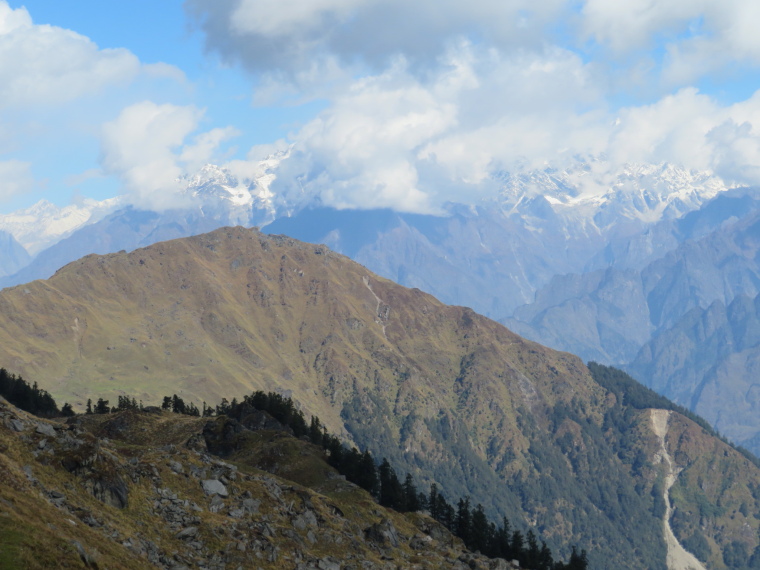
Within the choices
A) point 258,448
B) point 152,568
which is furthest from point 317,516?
point 258,448

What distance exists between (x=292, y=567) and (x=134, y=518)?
19.4m

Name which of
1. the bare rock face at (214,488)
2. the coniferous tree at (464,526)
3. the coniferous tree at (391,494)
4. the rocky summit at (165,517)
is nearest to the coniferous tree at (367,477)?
the coniferous tree at (391,494)

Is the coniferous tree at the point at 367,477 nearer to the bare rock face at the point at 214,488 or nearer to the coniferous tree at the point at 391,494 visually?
the coniferous tree at the point at 391,494

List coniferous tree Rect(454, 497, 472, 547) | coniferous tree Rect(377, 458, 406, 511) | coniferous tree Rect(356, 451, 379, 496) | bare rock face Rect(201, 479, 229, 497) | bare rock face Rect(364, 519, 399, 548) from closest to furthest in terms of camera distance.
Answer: bare rock face Rect(201, 479, 229, 497), bare rock face Rect(364, 519, 399, 548), coniferous tree Rect(454, 497, 472, 547), coniferous tree Rect(377, 458, 406, 511), coniferous tree Rect(356, 451, 379, 496)

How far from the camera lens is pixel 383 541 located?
117000mm

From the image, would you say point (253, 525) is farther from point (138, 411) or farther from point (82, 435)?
point (138, 411)

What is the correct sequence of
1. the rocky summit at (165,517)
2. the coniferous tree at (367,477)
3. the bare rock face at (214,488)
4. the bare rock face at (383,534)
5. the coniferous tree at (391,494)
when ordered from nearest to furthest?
the rocky summit at (165,517) < the bare rock face at (214,488) < the bare rock face at (383,534) < the coniferous tree at (391,494) < the coniferous tree at (367,477)

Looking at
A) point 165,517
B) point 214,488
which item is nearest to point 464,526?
point 214,488

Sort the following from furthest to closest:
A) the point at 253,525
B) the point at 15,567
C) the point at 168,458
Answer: the point at 168,458 → the point at 253,525 → the point at 15,567

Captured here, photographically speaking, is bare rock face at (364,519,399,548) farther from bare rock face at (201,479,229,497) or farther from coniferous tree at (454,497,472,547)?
coniferous tree at (454,497,472,547)

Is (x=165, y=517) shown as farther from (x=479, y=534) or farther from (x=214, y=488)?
(x=479, y=534)

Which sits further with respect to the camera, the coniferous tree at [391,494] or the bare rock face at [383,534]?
the coniferous tree at [391,494]

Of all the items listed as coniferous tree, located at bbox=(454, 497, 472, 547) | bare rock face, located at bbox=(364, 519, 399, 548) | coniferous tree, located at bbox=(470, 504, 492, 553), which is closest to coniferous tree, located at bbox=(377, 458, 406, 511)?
coniferous tree, located at bbox=(454, 497, 472, 547)

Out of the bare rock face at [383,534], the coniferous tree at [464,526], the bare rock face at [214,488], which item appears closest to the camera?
the bare rock face at [214,488]
